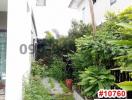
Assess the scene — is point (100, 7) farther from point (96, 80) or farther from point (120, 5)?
point (96, 80)

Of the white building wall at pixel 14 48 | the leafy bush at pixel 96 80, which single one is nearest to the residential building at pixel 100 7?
the leafy bush at pixel 96 80

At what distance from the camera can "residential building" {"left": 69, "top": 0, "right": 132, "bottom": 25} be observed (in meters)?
14.5

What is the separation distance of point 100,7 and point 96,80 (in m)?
10.3

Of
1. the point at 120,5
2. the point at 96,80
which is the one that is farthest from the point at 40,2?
the point at 96,80

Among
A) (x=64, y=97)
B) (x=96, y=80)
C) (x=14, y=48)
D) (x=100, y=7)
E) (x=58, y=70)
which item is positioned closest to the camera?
(x=14, y=48)

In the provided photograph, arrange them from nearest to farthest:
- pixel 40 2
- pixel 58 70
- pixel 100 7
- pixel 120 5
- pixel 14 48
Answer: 1. pixel 14 48
2. pixel 120 5
3. pixel 100 7
4. pixel 58 70
5. pixel 40 2

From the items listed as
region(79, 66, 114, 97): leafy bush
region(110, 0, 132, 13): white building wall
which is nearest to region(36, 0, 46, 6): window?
region(110, 0, 132, 13): white building wall

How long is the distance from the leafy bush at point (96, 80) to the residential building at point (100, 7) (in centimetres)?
383

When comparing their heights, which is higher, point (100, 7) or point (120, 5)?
point (100, 7)

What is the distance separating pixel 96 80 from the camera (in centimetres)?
923

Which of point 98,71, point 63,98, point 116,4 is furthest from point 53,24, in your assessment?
point 98,71

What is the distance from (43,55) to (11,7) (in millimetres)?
17114

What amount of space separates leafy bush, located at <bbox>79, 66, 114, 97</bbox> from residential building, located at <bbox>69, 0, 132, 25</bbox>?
3831mm

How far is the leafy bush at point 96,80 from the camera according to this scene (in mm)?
9062
